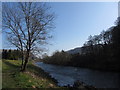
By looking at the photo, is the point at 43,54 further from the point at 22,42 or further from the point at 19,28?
the point at 19,28

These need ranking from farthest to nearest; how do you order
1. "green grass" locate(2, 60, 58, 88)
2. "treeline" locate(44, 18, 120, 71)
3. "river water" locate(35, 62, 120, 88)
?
"treeline" locate(44, 18, 120, 71) < "river water" locate(35, 62, 120, 88) < "green grass" locate(2, 60, 58, 88)

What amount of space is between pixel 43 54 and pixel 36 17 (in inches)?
190

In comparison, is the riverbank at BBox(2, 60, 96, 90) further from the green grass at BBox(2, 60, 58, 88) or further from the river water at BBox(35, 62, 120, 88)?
the river water at BBox(35, 62, 120, 88)

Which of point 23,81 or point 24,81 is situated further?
point 24,81

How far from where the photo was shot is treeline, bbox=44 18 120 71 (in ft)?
106

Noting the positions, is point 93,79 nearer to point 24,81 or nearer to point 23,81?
point 24,81

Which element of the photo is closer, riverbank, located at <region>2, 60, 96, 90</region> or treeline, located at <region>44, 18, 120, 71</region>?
riverbank, located at <region>2, 60, 96, 90</region>

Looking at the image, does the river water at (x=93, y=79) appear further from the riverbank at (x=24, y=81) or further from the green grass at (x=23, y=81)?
the green grass at (x=23, y=81)

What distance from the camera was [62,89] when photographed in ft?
32.6

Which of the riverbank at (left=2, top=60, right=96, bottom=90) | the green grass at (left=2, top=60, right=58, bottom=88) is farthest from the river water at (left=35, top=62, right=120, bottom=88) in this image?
the green grass at (left=2, top=60, right=58, bottom=88)

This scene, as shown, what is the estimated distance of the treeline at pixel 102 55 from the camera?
3225 cm

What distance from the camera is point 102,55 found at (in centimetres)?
4056

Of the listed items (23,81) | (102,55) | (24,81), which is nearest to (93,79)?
(24,81)

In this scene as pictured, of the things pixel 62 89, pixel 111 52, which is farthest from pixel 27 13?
pixel 111 52
